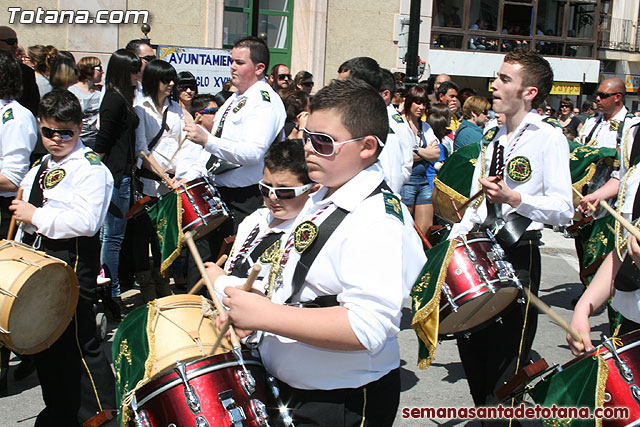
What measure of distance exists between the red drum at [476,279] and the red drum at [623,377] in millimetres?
942

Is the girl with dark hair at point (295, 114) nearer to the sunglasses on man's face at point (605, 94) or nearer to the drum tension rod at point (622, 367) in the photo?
the sunglasses on man's face at point (605, 94)

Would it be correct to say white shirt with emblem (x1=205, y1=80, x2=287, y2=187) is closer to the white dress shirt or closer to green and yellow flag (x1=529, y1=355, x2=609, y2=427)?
the white dress shirt

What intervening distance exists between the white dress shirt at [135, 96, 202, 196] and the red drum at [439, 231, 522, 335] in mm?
3236

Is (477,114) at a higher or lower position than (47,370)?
higher

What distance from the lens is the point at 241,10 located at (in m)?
16.4

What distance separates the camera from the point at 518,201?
3662 mm

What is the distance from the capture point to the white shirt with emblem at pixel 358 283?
7.14 feet

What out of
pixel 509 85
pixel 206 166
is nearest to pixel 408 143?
pixel 206 166

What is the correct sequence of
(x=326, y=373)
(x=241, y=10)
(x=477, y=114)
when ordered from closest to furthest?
1. (x=326, y=373)
2. (x=477, y=114)
3. (x=241, y=10)

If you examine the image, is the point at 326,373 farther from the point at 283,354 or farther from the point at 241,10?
the point at 241,10

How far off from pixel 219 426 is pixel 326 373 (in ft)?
1.36

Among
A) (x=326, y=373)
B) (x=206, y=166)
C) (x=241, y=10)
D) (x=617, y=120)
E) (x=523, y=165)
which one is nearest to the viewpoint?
(x=326, y=373)

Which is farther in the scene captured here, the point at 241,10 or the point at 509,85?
the point at 241,10

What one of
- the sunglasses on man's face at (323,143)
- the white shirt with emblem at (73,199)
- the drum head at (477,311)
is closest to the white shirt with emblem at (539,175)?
the drum head at (477,311)
